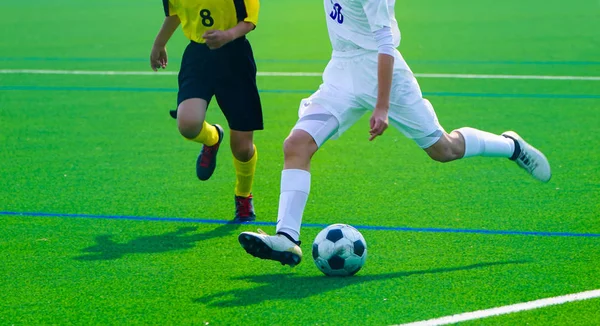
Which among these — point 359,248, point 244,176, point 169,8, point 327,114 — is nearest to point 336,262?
point 359,248

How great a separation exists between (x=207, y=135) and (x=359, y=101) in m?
1.61

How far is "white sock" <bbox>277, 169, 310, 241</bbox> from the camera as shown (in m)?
5.36

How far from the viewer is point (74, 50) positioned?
1560 centimetres

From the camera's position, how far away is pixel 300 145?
546 cm

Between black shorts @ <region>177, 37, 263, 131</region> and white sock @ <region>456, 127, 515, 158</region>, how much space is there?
1280mm

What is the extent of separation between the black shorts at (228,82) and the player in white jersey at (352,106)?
0.80 metres

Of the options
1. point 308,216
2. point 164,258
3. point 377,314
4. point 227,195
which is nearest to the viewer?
point 377,314

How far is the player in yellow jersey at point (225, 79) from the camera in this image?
6449mm

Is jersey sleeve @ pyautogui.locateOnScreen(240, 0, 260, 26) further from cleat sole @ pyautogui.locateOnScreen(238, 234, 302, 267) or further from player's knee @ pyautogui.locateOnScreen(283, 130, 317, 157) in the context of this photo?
cleat sole @ pyautogui.locateOnScreen(238, 234, 302, 267)

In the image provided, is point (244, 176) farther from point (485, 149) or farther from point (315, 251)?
point (485, 149)

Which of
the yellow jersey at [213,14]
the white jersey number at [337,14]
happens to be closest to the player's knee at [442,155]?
the white jersey number at [337,14]

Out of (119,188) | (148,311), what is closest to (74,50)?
(119,188)

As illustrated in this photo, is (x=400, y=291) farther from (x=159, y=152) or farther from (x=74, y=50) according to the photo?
(x=74, y=50)

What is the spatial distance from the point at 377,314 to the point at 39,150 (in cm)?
485
